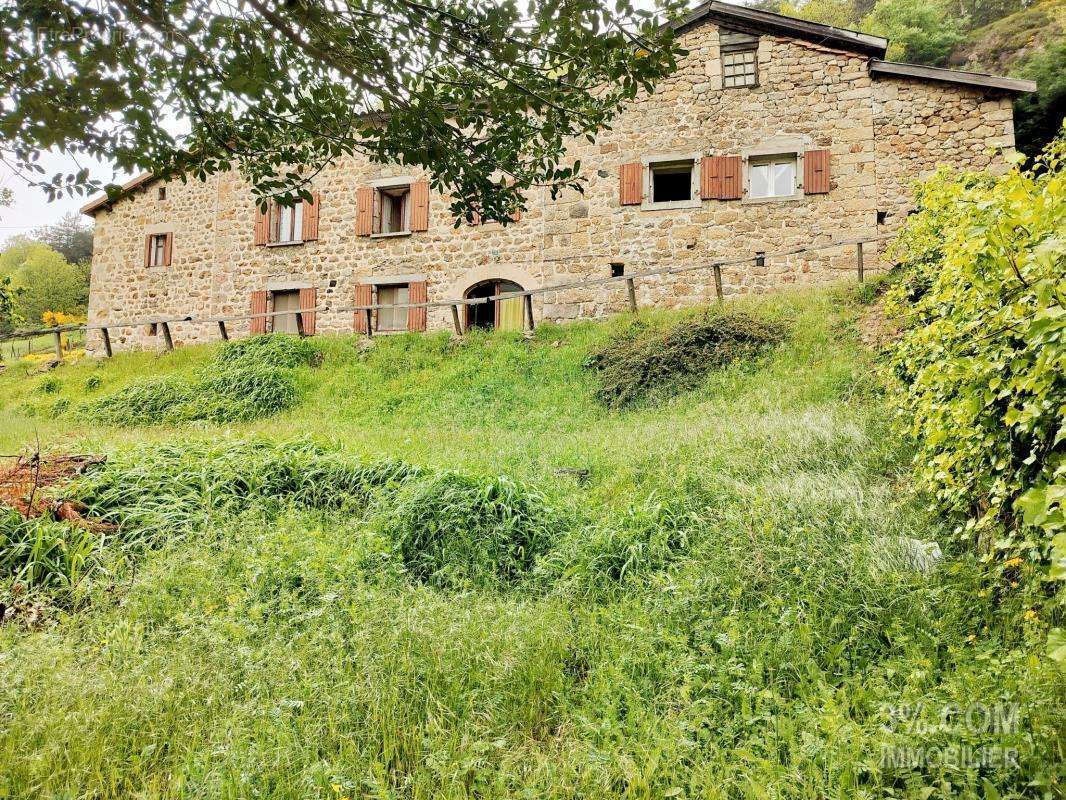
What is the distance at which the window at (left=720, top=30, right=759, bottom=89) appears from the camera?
14.2 metres

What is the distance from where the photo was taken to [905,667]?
A: 9.46ft

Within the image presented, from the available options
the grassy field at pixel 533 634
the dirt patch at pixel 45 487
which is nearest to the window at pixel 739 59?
the grassy field at pixel 533 634

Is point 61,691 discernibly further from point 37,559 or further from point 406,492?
point 406,492

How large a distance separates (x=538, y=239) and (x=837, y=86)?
24.6ft

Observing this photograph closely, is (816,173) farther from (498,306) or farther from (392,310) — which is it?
(392,310)

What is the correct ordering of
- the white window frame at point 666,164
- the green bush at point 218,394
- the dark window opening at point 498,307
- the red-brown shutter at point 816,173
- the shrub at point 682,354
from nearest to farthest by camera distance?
1. the shrub at point 682,354
2. the green bush at point 218,394
3. the red-brown shutter at point 816,173
4. the white window frame at point 666,164
5. the dark window opening at point 498,307

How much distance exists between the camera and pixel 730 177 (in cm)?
1408

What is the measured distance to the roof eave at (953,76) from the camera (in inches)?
489

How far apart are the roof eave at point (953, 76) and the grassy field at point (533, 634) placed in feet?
34.1

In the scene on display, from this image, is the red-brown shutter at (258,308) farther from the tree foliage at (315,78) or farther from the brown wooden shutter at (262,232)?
the tree foliage at (315,78)

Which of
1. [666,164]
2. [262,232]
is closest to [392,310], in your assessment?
[262,232]

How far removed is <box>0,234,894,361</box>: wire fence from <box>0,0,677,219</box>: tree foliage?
27.6ft

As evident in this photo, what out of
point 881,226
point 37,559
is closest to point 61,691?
point 37,559

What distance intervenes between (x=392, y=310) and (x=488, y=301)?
310 cm
